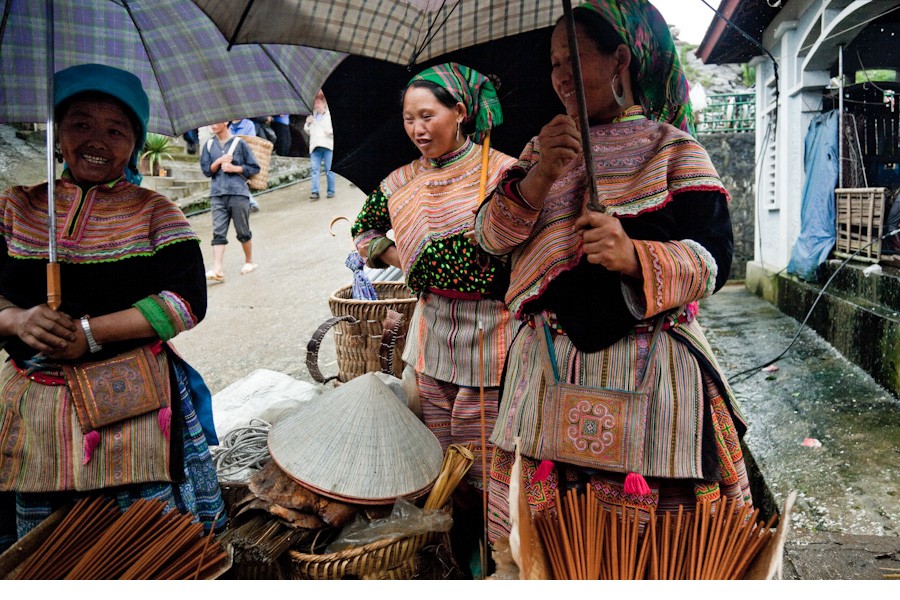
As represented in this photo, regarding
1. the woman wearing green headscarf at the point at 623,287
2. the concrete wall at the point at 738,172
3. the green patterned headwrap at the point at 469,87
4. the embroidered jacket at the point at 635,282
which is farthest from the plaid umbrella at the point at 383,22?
the concrete wall at the point at 738,172

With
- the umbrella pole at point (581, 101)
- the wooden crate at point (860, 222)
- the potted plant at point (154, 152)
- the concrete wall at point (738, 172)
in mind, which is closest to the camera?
the umbrella pole at point (581, 101)

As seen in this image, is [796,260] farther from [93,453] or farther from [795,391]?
[93,453]

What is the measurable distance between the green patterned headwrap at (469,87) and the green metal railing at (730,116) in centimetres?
1128

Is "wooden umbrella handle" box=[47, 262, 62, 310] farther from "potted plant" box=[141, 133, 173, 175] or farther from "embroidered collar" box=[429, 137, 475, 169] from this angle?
"potted plant" box=[141, 133, 173, 175]

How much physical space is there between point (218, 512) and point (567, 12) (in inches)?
71.0

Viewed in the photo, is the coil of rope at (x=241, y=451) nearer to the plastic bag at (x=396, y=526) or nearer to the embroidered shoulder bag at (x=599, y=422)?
the plastic bag at (x=396, y=526)

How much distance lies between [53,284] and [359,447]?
105 centimetres

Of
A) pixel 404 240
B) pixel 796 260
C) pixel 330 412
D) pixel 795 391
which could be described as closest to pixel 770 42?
pixel 796 260

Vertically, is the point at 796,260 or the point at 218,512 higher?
the point at 796,260

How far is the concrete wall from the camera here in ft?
40.4

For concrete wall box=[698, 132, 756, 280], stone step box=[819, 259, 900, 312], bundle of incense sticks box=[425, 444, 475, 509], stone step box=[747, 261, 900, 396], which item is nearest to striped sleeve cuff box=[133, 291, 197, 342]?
bundle of incense sticks box=[425, 444, 475, 509]

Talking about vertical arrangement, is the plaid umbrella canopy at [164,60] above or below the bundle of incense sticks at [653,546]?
above

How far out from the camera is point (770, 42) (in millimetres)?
7094

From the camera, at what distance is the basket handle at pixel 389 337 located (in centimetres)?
345
